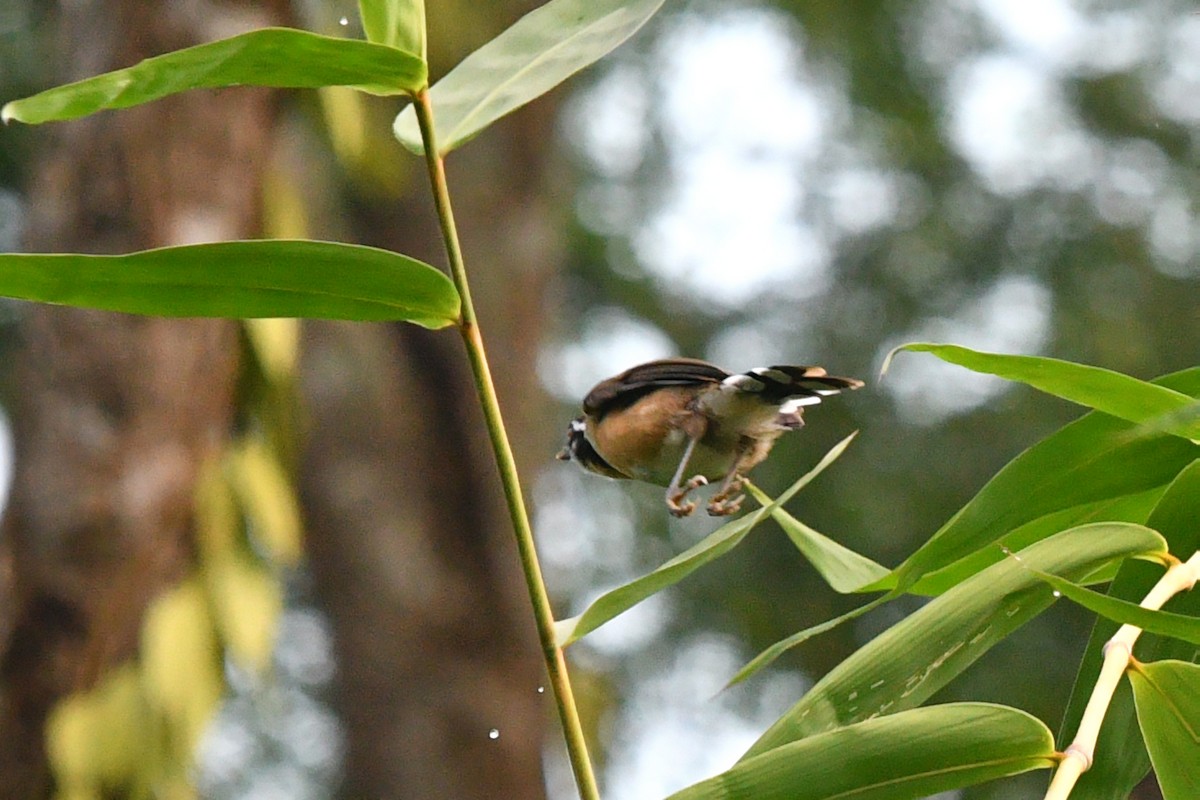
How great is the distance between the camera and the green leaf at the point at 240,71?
1.97ft

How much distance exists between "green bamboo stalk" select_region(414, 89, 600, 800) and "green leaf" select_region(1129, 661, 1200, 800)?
27cm

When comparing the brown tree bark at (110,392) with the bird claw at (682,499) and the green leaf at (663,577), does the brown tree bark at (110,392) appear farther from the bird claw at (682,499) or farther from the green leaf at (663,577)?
the green leaf at (663,577)

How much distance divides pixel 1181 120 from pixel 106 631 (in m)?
3.84

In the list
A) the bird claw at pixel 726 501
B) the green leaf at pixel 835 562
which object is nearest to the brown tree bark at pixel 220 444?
the bird claw at pixel 726 501

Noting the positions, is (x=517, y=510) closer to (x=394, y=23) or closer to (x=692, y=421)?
(x=394, y=23)

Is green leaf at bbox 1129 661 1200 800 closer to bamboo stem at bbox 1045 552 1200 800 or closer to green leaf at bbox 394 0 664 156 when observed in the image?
bamboo stem at bbox 1045 552 1200 800

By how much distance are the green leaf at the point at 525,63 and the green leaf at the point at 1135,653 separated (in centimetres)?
37

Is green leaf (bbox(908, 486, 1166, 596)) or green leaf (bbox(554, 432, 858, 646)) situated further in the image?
green leaf (bbox(908, 486, 1166, 596))

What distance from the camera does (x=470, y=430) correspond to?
4863 millimetres

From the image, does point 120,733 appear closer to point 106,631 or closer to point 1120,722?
point 106,631

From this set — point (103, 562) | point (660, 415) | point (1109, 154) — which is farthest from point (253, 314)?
point (1109, 154)

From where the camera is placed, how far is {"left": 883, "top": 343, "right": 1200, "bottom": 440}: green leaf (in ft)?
2.35

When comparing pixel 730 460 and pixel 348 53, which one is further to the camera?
pixel 730 460

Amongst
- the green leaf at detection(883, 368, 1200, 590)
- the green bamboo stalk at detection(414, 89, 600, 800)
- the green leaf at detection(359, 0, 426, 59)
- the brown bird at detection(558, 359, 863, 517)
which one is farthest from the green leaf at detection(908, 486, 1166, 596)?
the green leaf at detection(359, 0, 426, 59)
